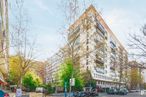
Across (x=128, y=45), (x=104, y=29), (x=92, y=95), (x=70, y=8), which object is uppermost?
(x=104, y=29)

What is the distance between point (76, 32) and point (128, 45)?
40.5ft

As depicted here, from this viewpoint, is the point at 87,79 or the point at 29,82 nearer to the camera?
the point at 29,82

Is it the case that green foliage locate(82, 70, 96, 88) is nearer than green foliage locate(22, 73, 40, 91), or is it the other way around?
green foliage locate(22, 73, 40, 91)

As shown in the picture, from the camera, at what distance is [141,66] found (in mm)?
26750

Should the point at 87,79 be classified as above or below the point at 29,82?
above

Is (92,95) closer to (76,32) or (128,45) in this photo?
(76,32)

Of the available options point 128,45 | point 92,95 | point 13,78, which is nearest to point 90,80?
point 13,78

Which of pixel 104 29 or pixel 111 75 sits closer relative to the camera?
pixel 104 29

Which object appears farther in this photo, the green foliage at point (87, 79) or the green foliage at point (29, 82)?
the green foliage at point (87, 79)

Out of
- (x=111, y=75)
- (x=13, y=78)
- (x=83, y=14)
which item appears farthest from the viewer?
(x=111, y=75)

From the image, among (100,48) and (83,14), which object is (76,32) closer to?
(83,14)

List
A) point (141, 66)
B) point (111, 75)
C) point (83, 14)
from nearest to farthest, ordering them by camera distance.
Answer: point (141, 66), point (83, 14), point (111, 75)

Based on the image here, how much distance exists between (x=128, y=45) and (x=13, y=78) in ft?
171

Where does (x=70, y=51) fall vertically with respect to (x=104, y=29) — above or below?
below
